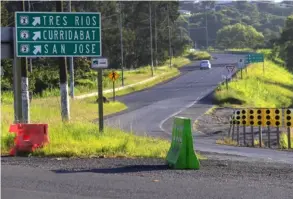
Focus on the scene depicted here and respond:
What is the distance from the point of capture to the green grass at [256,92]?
52.0 metres

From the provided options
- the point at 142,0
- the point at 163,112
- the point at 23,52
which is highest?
the point at 142,0

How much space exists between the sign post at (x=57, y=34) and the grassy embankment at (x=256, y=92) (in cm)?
3227

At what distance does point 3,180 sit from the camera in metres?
10.2

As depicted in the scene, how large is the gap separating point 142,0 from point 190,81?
32.8 metres

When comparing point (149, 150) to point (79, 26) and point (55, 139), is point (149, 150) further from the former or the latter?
point (79, 26)

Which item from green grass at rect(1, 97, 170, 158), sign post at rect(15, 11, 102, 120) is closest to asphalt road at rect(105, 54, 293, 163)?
green grass at rect(1, 97, 170, 158)

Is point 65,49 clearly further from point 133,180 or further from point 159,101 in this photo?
point 159,101

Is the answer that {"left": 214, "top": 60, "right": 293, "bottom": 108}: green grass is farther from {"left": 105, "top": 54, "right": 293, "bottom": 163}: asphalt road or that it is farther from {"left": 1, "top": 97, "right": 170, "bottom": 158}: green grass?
{"left": 1, "top": 97, "right": 170, "bottom": 158}: green grass

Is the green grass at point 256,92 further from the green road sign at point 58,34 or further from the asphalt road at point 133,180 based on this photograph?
the asphalt road at point 133,180

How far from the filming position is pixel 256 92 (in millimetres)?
60562

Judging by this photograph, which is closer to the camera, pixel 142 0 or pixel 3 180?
pixel 3 180

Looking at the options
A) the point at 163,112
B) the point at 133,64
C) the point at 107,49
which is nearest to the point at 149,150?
the point at 163,112

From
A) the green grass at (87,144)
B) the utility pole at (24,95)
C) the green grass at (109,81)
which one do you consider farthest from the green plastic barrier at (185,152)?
the green grass at (109,81)

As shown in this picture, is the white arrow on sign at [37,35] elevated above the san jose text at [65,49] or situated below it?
above
